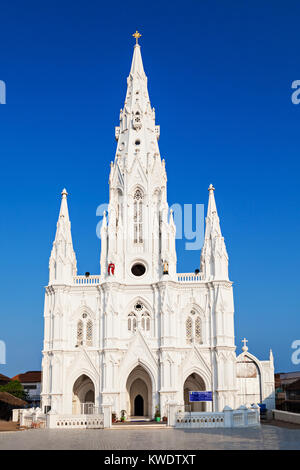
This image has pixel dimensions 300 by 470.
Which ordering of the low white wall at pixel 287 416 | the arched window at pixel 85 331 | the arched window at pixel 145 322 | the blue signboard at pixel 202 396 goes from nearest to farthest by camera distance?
the low white wall at pixel 287 416 < the blue signboard at pixel 202 396 < the arched window at pixel 85 331 < the arched window at pixel 145 322

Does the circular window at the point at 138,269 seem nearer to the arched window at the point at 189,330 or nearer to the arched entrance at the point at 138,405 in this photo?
the arched window at the point at 189,330

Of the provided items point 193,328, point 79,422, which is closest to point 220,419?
point 79,422

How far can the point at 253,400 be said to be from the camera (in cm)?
5178

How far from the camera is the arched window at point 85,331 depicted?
159 ft

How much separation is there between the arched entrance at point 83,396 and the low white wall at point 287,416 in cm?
1645

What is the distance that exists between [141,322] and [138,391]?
6.47 m

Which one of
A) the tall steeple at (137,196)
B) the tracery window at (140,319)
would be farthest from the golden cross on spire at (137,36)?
the tracery window at (140,319)

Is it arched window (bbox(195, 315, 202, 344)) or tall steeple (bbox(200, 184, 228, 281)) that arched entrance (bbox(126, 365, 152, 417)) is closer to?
arched window (bbox(195, 315, 202, 344))

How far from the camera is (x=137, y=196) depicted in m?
54.1
